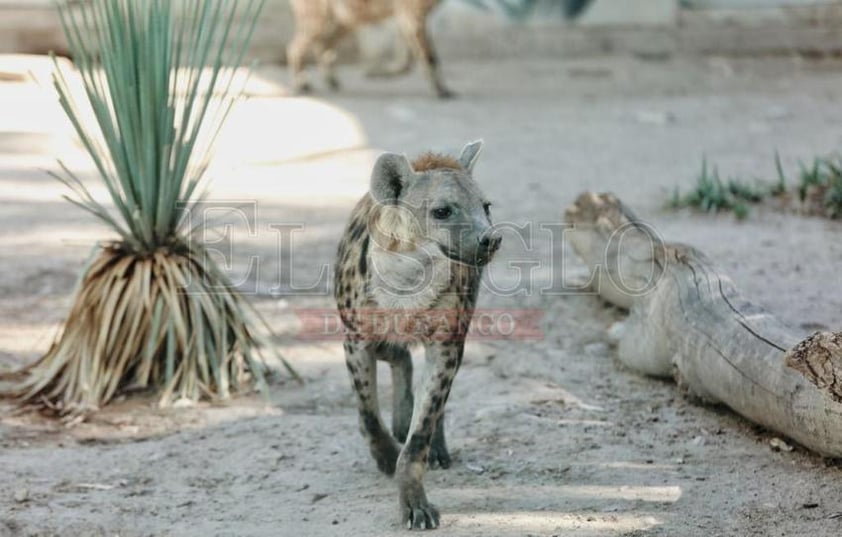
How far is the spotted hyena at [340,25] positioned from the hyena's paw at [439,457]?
5.99m

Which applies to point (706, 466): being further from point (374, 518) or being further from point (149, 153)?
point (149, 153)

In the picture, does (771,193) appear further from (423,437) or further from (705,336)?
(423,437)

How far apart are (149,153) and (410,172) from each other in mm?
1296

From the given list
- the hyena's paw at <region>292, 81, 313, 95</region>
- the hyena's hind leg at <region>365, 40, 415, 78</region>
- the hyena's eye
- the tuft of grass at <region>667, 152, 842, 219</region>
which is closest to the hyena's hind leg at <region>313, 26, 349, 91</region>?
the hyena's paw at <region>292, 81, 313, 95</region>

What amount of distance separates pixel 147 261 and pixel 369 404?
121 cm

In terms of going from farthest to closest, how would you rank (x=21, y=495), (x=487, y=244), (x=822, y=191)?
1. (x=822, y=191)
2. (x=21, y=495)
3. (x=487, y=244)

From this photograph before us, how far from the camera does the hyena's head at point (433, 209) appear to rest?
2.80 meters

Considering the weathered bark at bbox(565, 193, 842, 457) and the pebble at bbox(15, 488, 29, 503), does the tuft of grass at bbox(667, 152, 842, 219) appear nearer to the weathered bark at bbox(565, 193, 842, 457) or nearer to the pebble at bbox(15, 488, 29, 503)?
the weathered bark at bbox(565, 193, 842, 457)

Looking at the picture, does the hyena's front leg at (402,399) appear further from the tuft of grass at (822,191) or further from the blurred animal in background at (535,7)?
the blurred animal in background at (535,7)

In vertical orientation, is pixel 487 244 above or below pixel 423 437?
above

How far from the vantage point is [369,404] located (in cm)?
313

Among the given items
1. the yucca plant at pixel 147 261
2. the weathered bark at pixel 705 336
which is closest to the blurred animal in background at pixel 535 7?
the weathered bark at pixel 705 336

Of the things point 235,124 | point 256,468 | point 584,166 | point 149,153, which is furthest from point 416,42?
point 256,468

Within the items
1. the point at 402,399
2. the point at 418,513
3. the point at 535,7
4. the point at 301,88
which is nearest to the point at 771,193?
the point at 402,399
